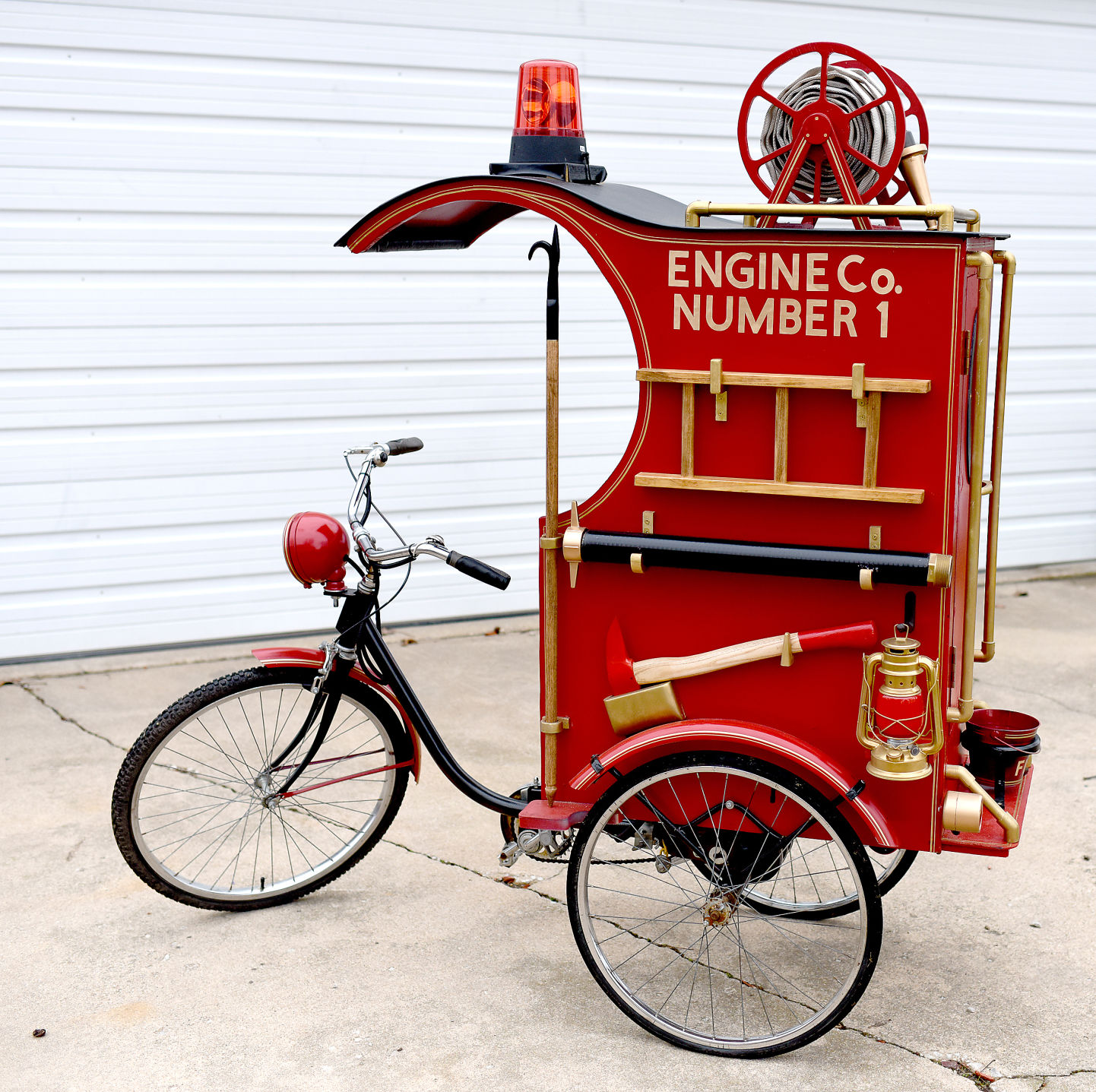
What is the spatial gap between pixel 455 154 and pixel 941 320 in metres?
3.77

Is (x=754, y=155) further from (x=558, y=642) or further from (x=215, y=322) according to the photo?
(x=558, y=642)

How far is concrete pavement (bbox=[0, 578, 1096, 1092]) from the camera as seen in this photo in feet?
9.36

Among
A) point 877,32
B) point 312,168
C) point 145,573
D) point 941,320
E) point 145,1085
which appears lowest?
point 145,1085

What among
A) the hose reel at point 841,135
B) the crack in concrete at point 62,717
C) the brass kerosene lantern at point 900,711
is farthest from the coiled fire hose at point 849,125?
the crack in concrete at point 62,717

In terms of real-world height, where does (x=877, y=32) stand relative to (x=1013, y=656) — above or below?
above

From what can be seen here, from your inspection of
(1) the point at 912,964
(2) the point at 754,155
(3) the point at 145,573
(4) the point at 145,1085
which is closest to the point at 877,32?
(2) the point at 754,155

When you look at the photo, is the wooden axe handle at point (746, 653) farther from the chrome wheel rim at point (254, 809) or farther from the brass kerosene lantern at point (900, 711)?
the chrome wheel rim at point (254, 809)

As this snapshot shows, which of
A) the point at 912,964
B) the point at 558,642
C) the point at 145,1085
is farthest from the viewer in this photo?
the point at 912,964

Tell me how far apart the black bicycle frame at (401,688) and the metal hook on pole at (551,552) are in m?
0.30

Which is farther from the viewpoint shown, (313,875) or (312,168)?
(312,168)

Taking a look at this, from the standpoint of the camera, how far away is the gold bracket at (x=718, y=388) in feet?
8.95

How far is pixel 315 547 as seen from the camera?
127 inches

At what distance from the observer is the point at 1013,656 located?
573 cm

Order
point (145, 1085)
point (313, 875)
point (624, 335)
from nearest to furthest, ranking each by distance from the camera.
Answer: point (145, 1085)
point (313, 875)
point (624, 335)
